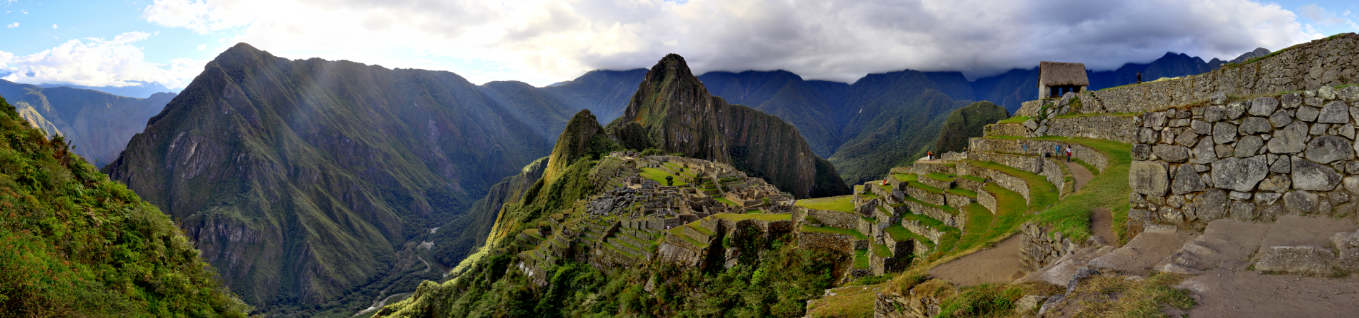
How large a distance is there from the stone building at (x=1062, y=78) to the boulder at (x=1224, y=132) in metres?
25.5

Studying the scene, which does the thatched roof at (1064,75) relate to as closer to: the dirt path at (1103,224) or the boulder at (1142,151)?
the dirt path at (1103,224)

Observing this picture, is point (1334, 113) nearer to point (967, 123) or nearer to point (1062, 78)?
point (1062, 78)

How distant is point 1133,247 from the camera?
7.40m

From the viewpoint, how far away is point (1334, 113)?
20.5 feet

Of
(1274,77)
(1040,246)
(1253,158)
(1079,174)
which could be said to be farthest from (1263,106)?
(1274,77)

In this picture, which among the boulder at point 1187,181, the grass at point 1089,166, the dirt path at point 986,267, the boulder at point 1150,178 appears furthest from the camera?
the grass at point 1089,166

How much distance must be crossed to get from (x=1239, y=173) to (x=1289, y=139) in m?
0.63

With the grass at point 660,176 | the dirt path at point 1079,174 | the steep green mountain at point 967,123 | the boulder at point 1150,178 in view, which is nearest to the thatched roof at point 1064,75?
the dirt path at point 1079,174

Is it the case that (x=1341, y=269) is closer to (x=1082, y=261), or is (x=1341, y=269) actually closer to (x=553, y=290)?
(x=1082, y=261)

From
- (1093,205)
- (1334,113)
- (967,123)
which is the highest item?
(967,123)

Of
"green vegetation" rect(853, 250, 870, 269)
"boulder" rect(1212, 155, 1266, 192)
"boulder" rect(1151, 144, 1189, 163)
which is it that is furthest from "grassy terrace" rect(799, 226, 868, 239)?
"boulder" rect(1212, 155, 1266, 192)

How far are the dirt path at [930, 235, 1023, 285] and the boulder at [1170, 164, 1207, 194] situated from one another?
2912 mm

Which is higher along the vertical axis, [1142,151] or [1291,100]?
[1291,100]

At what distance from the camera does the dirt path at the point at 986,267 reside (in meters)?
9.73
